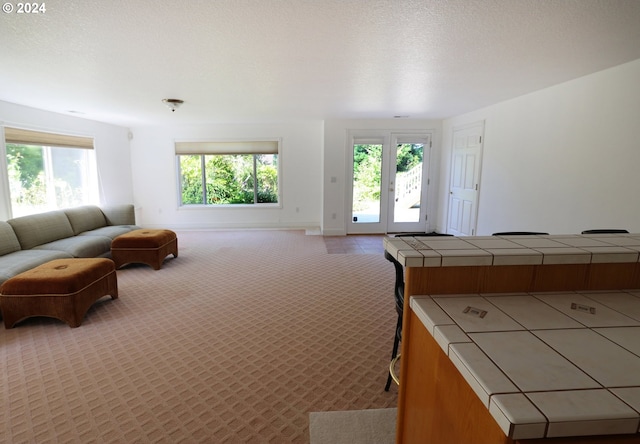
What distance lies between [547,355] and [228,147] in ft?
24.2

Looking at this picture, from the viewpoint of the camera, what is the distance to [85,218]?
523 centimetres

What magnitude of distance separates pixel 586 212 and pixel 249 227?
6208mm

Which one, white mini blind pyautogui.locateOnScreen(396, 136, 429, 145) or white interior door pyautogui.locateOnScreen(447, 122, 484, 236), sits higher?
white mini blind pyautogui.locateOnScreen(396, 136, 429, 145)

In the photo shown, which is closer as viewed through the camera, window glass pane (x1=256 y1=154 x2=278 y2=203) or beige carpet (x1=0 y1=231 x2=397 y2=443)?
beige carpet (x1=0 y1=231 x2=397 y2=443)

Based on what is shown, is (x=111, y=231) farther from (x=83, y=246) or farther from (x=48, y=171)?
(x=48, y=171)

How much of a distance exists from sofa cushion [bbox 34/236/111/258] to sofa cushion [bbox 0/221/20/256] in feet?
0.70

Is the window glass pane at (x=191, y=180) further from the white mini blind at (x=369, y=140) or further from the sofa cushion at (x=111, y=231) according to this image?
the white mini blind at (x=369, y=140)

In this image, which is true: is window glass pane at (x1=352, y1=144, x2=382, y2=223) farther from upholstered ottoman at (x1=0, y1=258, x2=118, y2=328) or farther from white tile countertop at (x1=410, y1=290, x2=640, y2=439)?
white tile countertop at (x1=410, y1=290, x2=640, y2=439)

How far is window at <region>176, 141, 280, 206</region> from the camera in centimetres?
747

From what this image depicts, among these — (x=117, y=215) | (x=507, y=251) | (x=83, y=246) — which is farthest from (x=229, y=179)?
(x=507, y=251)

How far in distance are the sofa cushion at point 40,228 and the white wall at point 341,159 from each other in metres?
4.42

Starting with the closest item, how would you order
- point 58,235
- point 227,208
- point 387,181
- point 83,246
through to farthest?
point 83,246, point 58,235, point 387,181, point 227,208

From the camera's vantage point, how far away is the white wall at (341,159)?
22.1 feet

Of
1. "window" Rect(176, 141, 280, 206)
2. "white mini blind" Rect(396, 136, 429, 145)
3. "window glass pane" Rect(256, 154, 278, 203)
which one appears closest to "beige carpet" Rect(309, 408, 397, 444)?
"white mini blind" Rect(396, 136, 429, 145)
